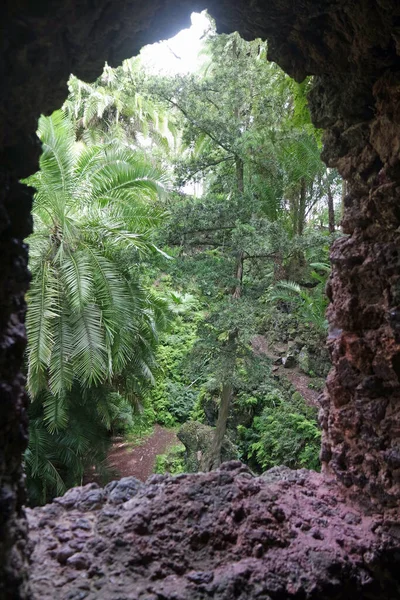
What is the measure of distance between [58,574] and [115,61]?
250 cm

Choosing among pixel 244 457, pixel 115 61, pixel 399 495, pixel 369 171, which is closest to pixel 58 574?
pixel 399 495

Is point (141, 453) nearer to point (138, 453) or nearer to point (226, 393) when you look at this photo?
point (138, 453)

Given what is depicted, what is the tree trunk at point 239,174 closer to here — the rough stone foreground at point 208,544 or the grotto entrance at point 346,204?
the grotto entrance at point 346,204

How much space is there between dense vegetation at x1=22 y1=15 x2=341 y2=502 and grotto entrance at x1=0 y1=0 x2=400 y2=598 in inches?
165

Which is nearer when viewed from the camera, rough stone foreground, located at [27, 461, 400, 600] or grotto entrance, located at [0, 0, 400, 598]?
grotto entrance, located at [0, 0, 400, 598]

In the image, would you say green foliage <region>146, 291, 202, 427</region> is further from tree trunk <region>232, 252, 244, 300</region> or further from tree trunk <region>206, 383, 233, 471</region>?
tree trunk <region>232, 252, 244, 300</region>

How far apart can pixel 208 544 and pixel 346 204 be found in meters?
2.25

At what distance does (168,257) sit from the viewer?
769 centimetres

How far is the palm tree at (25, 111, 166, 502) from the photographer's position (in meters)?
7.23

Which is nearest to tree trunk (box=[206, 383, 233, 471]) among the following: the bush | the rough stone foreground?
the bush

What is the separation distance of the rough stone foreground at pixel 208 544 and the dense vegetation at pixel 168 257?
14.8 feet

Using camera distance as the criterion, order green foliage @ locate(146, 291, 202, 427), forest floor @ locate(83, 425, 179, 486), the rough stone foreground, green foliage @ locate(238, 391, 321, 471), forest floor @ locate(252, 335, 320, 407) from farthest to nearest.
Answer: green foliage @ locate(146, 291, 202, 427) → forest floor @ locate(83, 425, 179, 486) → forest floor @ locate(252, 335, 320, 407) → green foliage @ locate(238, 391, 321, 471) → the rough stone foreground

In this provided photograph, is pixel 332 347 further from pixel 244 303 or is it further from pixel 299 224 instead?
pixel 299 224

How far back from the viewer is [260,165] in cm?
877
